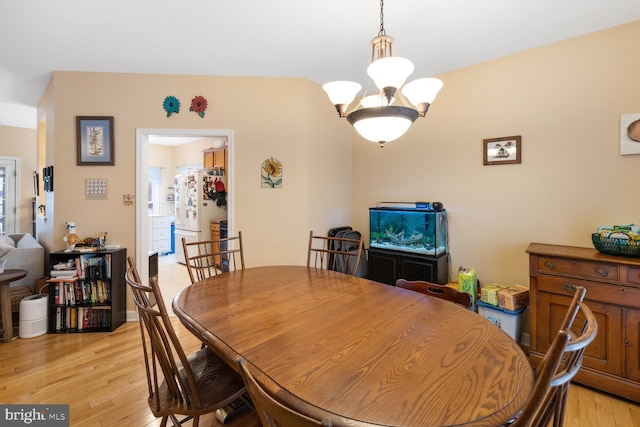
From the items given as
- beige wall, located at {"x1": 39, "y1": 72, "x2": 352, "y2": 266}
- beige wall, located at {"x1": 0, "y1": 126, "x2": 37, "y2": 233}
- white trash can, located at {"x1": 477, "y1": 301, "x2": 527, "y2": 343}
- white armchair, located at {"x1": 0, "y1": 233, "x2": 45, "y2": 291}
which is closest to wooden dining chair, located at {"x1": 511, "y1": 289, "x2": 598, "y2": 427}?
white trash can, located at {"x1": 477, "y1": 301, "x2": 527, "y2": 343}

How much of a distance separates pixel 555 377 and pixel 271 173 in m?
2.79

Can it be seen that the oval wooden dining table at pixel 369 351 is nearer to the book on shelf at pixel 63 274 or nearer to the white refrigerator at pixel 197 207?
the book on shelf at pixel 63 274

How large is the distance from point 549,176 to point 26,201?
24.3 ft

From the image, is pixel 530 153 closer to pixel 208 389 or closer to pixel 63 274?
pixel 208 389

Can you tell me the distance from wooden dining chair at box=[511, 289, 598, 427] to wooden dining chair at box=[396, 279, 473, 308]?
0.60 m

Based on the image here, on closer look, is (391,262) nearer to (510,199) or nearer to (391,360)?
(510,199)

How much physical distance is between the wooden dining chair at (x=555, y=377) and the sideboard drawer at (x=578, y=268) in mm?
1329

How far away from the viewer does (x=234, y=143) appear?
303cm

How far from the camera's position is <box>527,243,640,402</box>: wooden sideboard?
173 centimetres

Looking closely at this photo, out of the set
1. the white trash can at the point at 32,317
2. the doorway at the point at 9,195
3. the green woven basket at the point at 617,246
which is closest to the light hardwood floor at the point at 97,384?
the white trash can at the point at 32,317

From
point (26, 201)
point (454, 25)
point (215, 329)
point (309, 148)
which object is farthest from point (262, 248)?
point (26, 201)

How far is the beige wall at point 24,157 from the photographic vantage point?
4.75 meters

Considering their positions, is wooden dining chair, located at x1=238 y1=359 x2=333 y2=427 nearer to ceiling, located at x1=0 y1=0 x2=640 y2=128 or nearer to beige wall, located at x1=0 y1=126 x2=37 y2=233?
ceiling, located at x1=0 y1=0 x2=640 y2=128

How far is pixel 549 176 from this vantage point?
2.38 m
